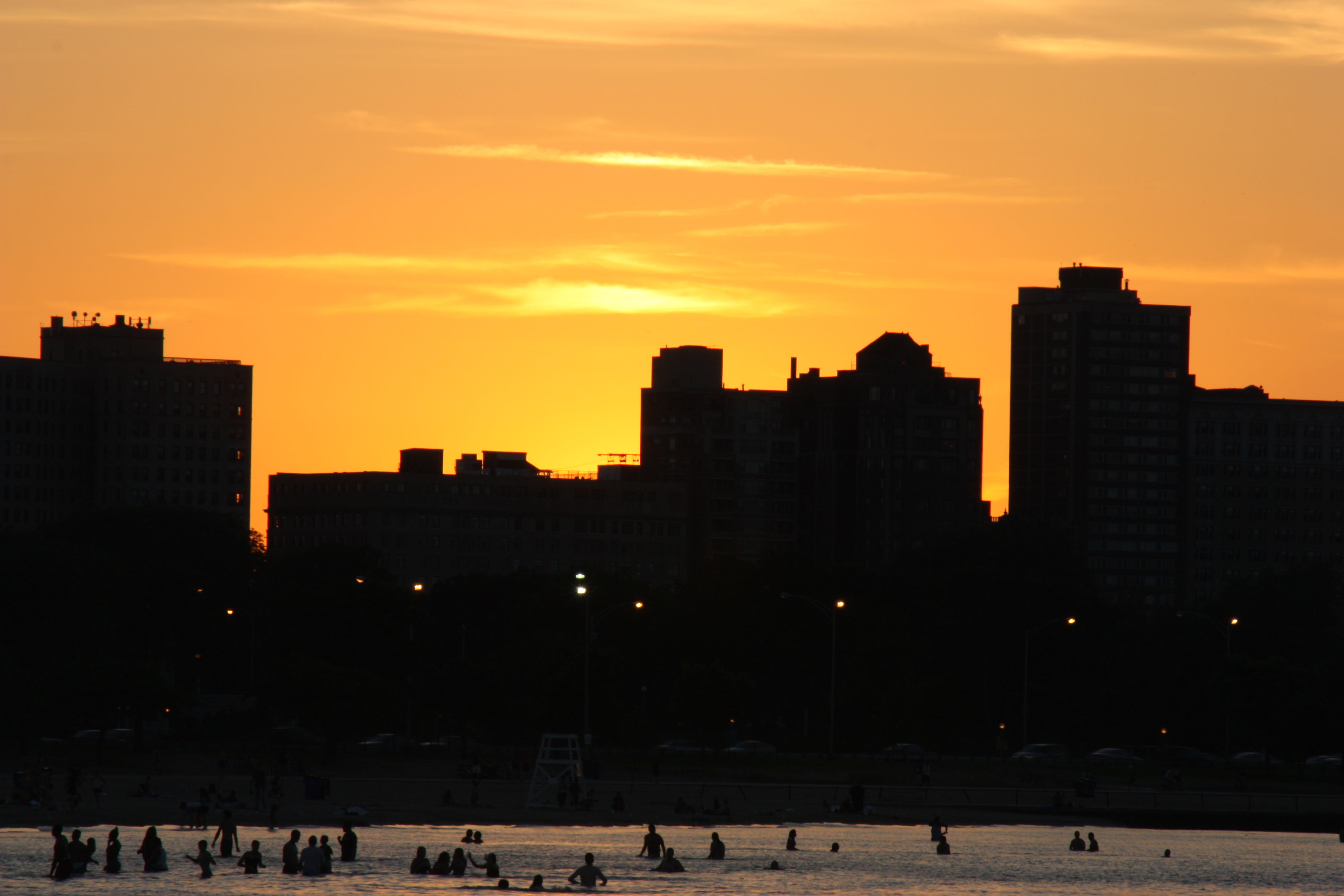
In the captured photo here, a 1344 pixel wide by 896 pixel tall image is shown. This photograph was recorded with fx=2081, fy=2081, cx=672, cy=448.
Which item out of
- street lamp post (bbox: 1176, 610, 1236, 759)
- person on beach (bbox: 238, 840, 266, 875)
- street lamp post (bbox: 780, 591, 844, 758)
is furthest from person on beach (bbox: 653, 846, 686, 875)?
street lamp post (bbox: 1176, 610, 1236, 759)

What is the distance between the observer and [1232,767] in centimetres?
13562

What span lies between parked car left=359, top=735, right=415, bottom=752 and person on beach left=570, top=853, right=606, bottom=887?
53.7m

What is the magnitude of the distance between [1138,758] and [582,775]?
4912 centimetres

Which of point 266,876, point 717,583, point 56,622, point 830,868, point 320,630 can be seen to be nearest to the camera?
point 266,876

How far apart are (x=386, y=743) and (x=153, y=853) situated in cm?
6623

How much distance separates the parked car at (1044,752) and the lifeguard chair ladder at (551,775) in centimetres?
4256

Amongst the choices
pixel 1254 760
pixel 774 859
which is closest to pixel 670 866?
pixel 774 859

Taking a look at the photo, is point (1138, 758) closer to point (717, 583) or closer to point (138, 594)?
point (717, 583)

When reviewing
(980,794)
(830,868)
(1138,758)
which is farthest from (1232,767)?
(830,868)

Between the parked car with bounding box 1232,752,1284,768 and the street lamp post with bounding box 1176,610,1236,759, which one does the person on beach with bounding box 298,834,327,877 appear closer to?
the street lamp post with bounding box 1176,610,1236,759

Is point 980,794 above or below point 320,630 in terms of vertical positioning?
below

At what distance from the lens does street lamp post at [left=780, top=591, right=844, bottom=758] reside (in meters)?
128

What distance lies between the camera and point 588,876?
74.1 metres

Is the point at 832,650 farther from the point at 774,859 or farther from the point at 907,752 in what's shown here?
the point at 774,859
